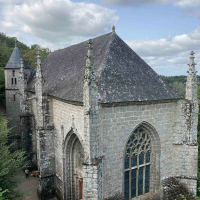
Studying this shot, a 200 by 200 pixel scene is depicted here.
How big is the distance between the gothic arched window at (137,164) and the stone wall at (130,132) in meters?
0.56

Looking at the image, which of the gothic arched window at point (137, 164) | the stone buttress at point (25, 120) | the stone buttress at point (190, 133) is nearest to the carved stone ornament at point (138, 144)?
the gothic arched window at point (137, 164)

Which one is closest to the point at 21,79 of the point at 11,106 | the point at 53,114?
the point at 11,106

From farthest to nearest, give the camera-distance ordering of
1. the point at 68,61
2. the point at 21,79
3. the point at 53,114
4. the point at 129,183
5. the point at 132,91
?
the point at 21,79, the point at 68,61, the point at 53,114, the point at 129,183, the point at 132,91

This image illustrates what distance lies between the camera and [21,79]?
15914 millimetres

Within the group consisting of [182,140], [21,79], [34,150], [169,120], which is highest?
[21,79]

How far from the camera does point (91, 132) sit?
6738 millimetres

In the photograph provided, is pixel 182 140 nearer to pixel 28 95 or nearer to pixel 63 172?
pixel 63 172

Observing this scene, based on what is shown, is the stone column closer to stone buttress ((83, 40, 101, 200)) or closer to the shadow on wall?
the shadow on wall

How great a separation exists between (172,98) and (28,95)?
12645 millimetres

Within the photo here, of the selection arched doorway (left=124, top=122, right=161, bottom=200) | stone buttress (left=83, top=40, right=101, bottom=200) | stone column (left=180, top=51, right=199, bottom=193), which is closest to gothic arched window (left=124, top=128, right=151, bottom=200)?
arched doorway (left=124, top=122, right=161, bottom=200)

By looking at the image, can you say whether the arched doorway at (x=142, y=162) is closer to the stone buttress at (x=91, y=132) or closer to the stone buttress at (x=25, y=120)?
the stone buttress at (x=91, y=132)

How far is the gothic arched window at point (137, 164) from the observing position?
8961mm

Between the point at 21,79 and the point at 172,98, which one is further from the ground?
the point at 21,79

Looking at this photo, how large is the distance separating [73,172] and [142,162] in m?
4.08
